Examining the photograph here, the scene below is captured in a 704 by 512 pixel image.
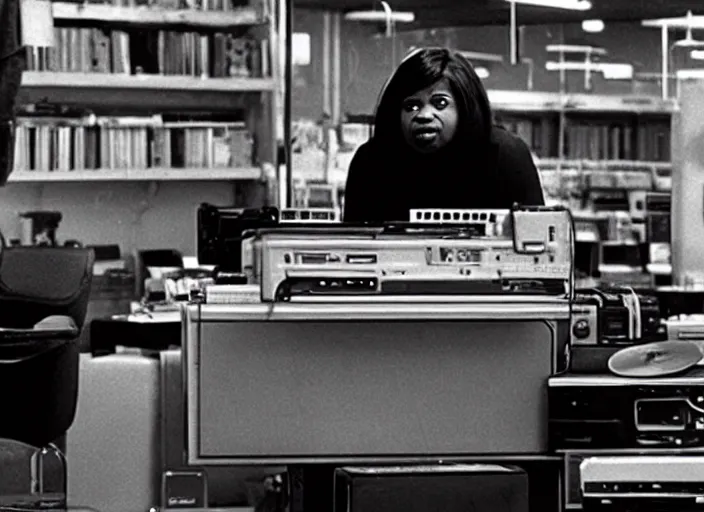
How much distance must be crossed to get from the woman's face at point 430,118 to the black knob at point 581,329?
68 cm

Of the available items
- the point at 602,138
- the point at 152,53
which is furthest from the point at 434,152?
the point at 602,138

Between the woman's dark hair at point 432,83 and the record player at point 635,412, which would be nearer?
the record player at point 635,412

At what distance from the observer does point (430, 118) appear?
4207 millimetres

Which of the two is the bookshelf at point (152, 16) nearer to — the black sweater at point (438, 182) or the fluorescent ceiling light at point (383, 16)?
the fluorescent ceiling light at point (383, 16)

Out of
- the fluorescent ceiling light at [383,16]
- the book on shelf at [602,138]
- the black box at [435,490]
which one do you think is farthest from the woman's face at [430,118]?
the book on shelf at [602,138]

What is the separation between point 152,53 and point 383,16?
1.33m

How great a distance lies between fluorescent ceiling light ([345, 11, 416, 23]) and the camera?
8.10 meters

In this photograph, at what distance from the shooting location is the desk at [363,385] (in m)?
3.53

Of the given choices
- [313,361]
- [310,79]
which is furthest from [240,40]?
[313,361]

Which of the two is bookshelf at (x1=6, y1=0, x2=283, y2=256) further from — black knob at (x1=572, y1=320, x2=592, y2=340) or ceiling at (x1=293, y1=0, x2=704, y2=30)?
black knob at (x1=572, y1=320, x2=592, y2=340)

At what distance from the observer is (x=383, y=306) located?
3.46 metres

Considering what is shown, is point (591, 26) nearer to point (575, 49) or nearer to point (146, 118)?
point (575, 49)

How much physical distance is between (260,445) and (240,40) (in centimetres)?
422

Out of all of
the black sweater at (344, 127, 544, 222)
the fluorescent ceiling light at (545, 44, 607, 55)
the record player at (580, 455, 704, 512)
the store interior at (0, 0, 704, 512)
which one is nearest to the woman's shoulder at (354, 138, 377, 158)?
the black sweater at (344, 127, 544, 222)
